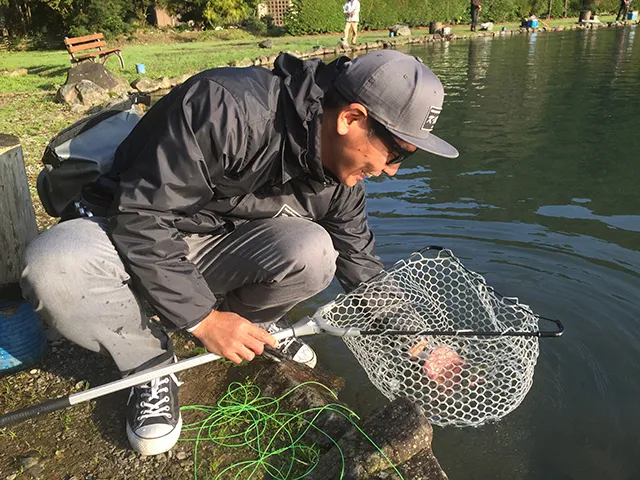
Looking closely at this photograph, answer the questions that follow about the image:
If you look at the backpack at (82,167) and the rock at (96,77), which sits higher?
the backpack at (82,167)

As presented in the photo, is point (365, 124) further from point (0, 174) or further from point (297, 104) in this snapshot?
point (0, 174)

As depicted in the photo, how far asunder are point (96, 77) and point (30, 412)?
12543mm

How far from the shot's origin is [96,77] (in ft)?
44.0

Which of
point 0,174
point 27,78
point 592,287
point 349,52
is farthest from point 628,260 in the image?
point 349,52

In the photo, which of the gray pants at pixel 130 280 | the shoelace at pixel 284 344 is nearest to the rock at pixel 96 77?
the shoelace at pixel 284 344

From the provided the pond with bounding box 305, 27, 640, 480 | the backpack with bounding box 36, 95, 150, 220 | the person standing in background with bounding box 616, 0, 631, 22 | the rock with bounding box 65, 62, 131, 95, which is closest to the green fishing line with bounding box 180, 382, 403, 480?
the pond with bounding box 305, 27, 640, 480

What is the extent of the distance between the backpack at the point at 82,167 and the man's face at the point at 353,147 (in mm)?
1006

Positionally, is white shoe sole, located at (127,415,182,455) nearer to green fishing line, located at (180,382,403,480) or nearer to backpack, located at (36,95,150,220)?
green fishing line, located at (180,382,403,480)

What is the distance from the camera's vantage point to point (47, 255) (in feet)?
7.64

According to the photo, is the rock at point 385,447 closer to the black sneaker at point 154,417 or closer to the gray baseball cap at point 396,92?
the black sneaker at point 154,417

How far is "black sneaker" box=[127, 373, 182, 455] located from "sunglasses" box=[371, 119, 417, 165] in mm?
1445

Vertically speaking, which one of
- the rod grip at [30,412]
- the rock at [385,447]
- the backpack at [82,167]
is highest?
the backpack at [82,167]

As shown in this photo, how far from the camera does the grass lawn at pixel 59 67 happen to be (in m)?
8.82

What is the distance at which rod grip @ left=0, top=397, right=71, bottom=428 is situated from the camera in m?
2.34
